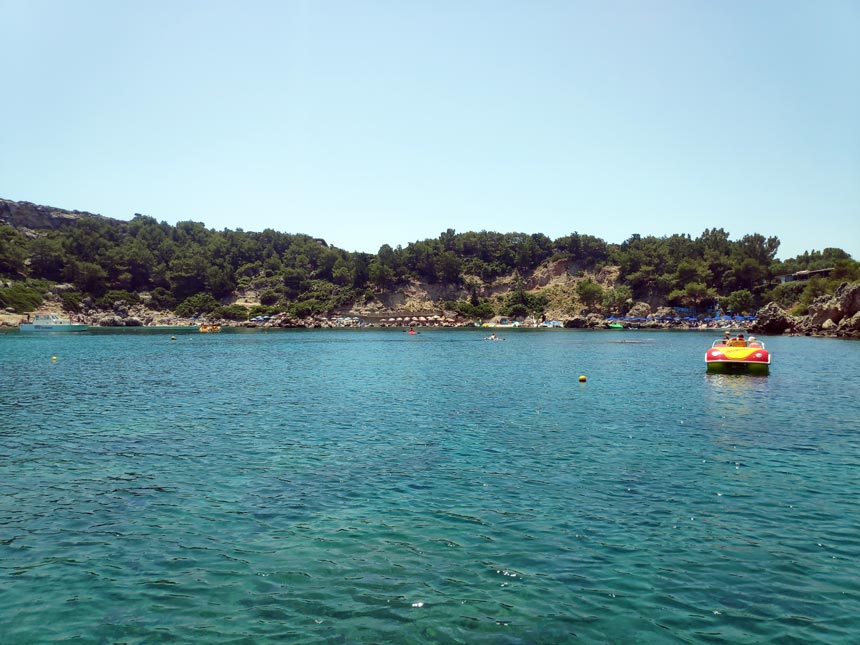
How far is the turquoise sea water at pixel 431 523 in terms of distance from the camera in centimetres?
958

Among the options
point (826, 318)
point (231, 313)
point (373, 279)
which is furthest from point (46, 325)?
point (826, 318)

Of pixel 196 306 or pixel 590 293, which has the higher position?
pixel 590 293

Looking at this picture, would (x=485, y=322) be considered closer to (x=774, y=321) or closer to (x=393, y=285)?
(x=393, y=285)

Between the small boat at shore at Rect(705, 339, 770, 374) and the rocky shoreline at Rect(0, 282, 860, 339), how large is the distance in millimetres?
72730

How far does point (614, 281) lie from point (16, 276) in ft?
622

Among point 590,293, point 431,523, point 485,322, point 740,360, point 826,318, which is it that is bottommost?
point 431,523

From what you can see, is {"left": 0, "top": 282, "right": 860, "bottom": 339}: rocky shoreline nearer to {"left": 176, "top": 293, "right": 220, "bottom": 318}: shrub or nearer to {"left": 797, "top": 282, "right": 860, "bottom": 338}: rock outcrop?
{"left": 797, "top": 282, "right": 860, "bottom": 338}: rock outcrop

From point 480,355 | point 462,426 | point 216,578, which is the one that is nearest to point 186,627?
point 216,578

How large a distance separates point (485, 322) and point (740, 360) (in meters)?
141

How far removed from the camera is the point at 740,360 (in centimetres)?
4553

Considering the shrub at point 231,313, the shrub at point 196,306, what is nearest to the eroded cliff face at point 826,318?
the shrub at point 231,313

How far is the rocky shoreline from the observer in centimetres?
10750

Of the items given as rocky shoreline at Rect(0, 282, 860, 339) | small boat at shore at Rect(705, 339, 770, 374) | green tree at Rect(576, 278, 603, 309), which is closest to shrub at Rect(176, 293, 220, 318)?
rocky shoreline at Rect(0, 282, 860, 339)

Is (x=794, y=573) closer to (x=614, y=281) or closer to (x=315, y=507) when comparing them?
(x=315, y=507)
